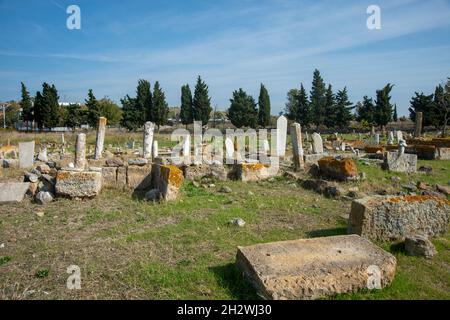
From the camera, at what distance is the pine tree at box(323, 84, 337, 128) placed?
50562 mm

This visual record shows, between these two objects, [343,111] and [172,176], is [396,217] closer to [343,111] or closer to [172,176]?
[172,176]

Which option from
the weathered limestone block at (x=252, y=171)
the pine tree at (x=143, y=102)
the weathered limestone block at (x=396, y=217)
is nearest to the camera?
the weathered limestone block at (x=396, y=217)

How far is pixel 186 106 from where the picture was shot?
178ft

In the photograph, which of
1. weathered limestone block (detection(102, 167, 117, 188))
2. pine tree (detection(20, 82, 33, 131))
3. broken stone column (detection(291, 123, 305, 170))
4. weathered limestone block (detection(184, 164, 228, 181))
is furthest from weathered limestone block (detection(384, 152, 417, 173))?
pine tree (detection(20, 82, 33, 131))

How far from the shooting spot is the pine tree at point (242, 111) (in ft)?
172

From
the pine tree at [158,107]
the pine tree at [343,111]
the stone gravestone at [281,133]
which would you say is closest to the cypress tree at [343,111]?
the pine tree at [343,111]

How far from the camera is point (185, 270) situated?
14.2 feet

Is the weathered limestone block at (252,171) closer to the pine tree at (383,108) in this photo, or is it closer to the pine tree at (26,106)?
the pine tree at (383,108)

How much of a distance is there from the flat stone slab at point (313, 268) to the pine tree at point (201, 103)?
160ft

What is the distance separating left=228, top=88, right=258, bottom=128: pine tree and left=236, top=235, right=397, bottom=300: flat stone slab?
48.6 meters

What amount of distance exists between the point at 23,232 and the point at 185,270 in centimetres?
354

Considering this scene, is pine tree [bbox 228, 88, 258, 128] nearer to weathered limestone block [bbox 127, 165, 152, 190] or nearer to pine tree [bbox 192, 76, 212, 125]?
pine tree [bbox 192, 76, 212, 125]
